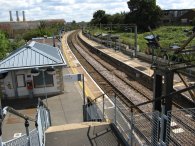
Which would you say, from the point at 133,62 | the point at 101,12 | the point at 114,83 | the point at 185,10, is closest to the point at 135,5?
the point at 185,10

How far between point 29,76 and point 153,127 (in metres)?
13.5

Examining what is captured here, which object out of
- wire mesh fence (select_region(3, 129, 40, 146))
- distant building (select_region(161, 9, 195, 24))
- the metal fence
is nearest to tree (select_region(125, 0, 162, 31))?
distant building (select_region(161, 9, 195, 24))

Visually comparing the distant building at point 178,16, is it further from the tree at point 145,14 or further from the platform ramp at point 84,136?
the platform ramp at point 84,136

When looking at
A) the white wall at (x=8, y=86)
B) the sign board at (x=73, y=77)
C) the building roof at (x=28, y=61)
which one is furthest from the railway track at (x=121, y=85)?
the white wall at (x=8, y=86)

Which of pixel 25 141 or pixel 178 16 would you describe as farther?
pixel 178 16

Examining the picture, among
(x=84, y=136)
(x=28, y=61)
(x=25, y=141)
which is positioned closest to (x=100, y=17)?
(x=28, y=61)

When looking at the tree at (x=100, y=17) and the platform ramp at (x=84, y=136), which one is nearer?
the platform ramp at (x=84, y=136)

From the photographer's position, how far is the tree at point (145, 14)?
7662 centimetres

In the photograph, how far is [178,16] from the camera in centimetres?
9538

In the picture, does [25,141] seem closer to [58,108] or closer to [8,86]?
[58,108]

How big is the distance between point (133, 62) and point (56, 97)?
12945 mm

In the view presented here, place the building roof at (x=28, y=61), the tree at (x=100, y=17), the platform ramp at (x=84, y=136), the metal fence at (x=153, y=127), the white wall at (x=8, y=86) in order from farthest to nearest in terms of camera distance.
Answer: the tree at (x=100, y=17), the white wall at (x=8, y=86), the building roof at (x=28, y=61), the platform ramp at (x=84, y=136), the metal fence at (x=153, y=127)

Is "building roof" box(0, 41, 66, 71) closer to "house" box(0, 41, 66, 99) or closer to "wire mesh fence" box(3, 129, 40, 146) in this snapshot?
"house" box(0, 41, 66, 99)

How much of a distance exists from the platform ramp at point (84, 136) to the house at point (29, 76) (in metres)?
9.10
